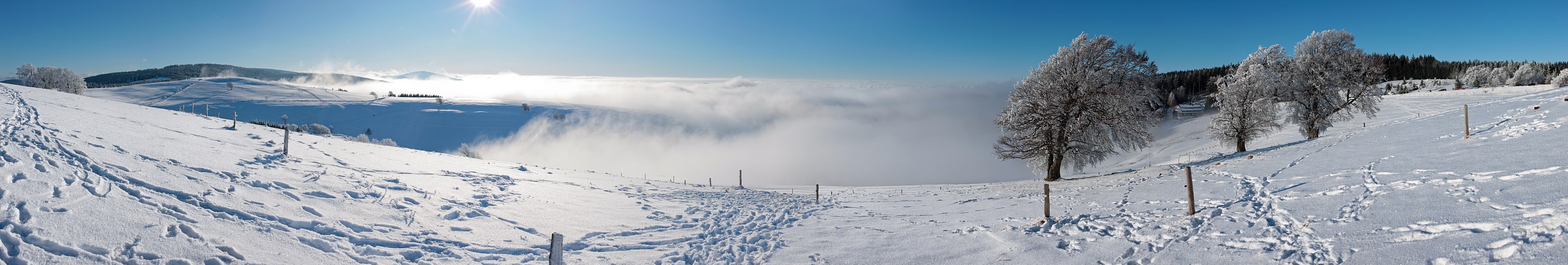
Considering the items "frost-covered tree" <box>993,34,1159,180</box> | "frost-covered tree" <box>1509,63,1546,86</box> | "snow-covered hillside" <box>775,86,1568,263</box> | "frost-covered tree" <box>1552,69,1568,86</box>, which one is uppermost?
"frost-covered tree" <box>1509,63,1546,86</box>

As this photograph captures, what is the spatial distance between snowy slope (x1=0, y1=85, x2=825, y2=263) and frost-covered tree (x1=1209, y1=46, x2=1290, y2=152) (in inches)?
1036

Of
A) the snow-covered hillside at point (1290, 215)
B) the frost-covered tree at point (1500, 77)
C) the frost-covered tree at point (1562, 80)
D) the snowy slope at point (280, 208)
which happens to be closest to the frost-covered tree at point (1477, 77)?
the frost-covered tree at point (1500, 77)

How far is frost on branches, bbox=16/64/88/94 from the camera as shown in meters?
63.1

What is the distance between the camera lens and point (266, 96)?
152125mm

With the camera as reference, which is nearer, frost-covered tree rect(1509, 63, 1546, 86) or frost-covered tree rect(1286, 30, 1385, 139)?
frost-covered tree rect(1286, 30, 1385, 139)

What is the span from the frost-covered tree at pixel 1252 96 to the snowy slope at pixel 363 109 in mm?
118352

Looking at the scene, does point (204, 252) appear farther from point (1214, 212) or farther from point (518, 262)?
point (1214, 212)

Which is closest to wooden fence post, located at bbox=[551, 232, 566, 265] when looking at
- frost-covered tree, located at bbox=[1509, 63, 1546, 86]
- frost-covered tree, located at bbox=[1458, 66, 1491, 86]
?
frost-covered tree, located at bbox=[1509, 63, 1546, 86]

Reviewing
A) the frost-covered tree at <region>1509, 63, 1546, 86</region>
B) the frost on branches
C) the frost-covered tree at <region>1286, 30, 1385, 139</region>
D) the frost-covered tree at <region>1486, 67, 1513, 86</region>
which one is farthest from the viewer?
the frost-covered tree at <region>1486, 67, 1513, 86</region>

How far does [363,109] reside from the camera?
13488cm

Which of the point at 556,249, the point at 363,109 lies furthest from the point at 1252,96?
the point at 363,109

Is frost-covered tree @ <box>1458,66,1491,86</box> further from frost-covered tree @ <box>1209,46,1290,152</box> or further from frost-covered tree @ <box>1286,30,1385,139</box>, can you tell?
frost-covered tree @ <box>1209,46,1290,152</box>

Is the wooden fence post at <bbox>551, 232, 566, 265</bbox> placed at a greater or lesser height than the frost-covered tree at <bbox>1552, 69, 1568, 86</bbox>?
lesser

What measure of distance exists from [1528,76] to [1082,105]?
142 metres
